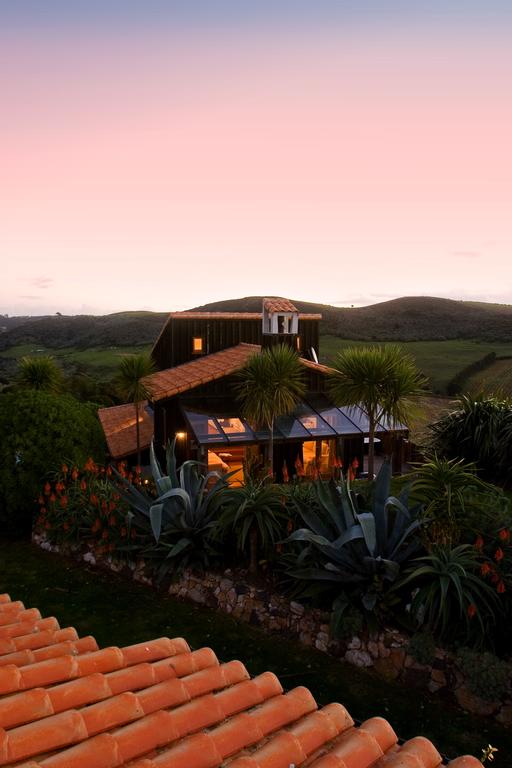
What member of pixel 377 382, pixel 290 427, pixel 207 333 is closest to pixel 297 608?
pixel 377 382

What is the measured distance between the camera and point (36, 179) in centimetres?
2423

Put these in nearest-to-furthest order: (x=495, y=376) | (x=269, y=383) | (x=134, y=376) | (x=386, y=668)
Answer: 1. (x=386, y=668)
2. (x=269, y=383)
3. (x=134, y=376)
4. (x=495, y=376)

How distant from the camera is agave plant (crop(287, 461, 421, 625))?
24.5 feet

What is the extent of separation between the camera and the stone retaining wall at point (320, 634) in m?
6.65

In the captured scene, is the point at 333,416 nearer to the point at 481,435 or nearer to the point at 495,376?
the point at 481,435

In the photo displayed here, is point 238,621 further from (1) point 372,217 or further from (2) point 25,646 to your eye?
(1) point 372,217

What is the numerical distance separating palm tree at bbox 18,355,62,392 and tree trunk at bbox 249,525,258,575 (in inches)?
682

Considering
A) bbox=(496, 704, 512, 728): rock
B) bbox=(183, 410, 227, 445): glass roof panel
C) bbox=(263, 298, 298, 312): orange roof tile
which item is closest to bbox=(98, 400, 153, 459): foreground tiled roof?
bbox=(183, 410, 227, 445): glass roof panel

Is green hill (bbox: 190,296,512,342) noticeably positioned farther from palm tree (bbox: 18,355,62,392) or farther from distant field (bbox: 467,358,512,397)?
palm tree (bbox: 18,355,62,392)

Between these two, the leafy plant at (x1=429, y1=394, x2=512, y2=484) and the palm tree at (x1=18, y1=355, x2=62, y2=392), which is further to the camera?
the palm tree at (x1=18, y1=355, x2=62, y2=392)

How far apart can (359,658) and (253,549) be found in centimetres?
259

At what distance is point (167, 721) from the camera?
121 inches

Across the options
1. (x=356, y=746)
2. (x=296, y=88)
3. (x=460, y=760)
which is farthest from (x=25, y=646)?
(x=296, y=88)

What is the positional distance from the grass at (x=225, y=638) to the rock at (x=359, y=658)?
0.10 metres
